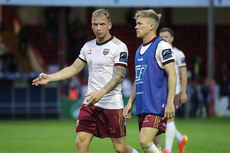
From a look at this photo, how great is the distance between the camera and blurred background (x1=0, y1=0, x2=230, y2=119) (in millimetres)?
26531

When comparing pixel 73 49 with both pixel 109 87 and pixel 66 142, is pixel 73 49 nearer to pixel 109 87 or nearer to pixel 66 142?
pixel 66 142

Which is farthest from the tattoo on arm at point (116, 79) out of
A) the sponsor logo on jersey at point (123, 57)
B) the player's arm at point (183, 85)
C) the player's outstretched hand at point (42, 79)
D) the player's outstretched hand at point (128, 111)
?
the player's arm at point (183, 85)

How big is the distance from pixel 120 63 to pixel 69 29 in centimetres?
2390

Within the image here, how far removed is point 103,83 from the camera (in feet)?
26.5

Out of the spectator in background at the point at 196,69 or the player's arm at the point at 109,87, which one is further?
the spectator in background at the point at 196,69

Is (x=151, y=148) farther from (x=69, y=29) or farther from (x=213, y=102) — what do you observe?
(x=69, y=29)

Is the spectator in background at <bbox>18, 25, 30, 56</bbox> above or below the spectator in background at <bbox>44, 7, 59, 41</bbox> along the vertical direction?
below

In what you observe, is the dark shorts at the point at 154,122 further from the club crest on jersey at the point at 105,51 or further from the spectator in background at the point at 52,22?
the spectator in background at the point at 52,22

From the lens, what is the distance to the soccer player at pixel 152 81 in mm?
7527

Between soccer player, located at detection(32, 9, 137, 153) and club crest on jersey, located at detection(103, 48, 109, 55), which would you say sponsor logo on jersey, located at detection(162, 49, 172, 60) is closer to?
soccer player, located at detection(32, 9, 137, 153)

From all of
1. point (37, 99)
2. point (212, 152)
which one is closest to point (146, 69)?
point (212, 152)

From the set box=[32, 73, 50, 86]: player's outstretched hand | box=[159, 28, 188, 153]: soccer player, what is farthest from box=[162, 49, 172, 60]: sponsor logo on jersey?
box=[159, 28, 188, 153]: soccer player

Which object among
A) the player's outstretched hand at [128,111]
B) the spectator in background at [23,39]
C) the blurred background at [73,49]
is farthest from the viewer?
the spectator in background at [23,39]

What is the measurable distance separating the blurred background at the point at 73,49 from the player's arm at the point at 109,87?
17929 millimetres
